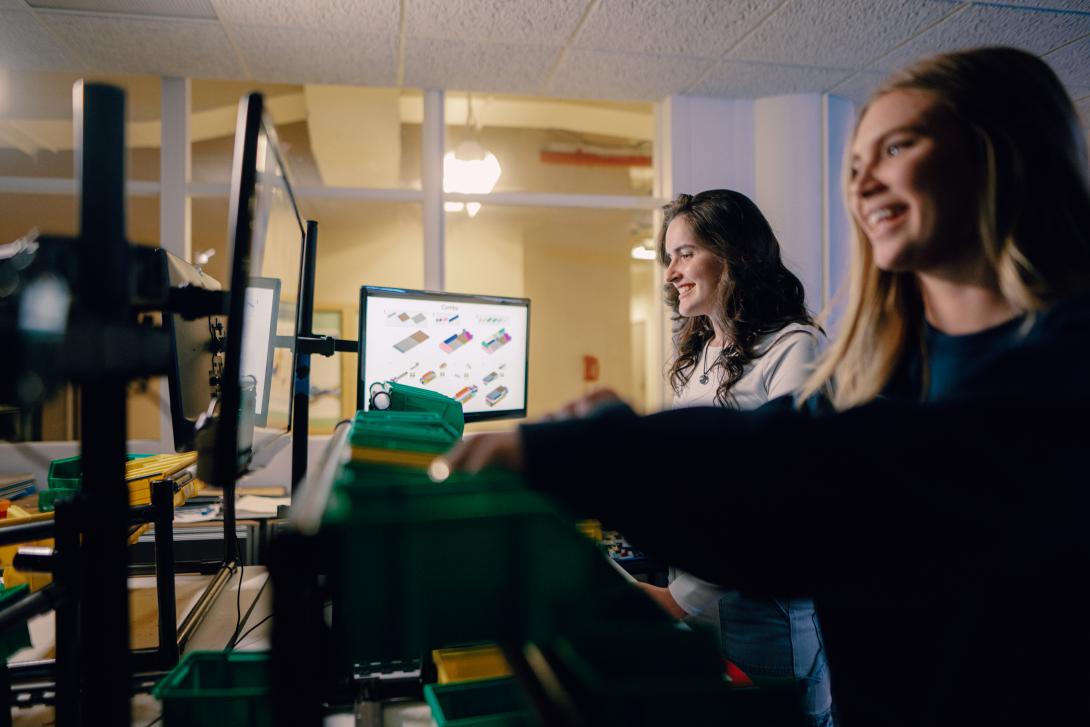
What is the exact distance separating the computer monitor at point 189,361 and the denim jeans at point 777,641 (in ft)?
3.47

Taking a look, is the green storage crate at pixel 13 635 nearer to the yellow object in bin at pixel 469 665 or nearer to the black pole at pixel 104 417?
the black pole at pixel 104 417

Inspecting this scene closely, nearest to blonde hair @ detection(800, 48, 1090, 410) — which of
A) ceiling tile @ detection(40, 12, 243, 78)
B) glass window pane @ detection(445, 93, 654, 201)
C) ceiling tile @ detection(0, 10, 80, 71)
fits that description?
ceiling tile @ detection(40, 12, 243, 78)

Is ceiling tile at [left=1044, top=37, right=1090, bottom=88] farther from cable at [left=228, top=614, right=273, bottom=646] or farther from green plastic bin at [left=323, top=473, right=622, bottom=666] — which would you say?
cable at [left=228, top=614, right=273, bottom=646]

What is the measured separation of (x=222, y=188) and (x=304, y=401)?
215 cm

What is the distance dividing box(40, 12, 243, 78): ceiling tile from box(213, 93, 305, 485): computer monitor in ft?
5.83

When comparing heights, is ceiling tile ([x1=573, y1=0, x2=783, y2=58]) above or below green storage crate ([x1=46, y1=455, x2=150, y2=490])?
above

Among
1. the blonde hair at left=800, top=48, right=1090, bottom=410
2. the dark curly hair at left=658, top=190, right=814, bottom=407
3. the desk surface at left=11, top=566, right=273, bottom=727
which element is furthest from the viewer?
the dark curly hair at left=658, top=190, right=814, bottom=407

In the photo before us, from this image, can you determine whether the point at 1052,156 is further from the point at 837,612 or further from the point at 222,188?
the point at 222,188

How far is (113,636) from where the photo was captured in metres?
0.53

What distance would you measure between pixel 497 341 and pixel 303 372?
2.36 feet

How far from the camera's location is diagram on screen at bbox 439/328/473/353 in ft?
5.92

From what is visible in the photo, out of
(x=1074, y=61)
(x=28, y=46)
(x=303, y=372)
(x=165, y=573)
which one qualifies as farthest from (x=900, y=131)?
(x=28, y=46)

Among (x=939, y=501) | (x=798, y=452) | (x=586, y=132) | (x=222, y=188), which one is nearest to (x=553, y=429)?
(x=798, y=452)

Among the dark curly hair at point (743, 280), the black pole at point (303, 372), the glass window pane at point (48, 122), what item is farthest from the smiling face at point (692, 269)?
the glass window pane at point (48, 122)
